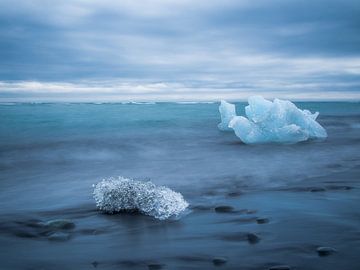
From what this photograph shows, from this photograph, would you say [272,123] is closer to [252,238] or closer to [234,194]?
[234,194]

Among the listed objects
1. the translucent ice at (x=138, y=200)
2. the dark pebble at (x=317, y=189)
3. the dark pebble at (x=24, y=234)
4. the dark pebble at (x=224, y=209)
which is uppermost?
the translucent ice at (x=138, y=200)

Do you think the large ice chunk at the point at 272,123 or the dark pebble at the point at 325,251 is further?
the large ice chunk at the point at 272,123

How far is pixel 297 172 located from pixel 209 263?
20.1 feet

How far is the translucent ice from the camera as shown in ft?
17.3

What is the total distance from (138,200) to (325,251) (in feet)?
8.47

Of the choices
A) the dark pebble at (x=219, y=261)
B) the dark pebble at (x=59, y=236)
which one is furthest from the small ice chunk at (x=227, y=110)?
the dark pebble at (x=219, y=261)

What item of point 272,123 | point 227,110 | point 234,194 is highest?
point 227,110

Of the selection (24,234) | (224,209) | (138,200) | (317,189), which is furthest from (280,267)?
(317,189)

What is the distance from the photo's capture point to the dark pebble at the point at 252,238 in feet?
13.7

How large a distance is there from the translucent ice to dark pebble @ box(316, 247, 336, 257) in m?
2.01

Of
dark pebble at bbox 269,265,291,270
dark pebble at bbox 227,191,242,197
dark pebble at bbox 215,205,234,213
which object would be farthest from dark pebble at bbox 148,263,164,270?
dark pebble at bbox 227,191,242,197

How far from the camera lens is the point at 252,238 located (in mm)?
4277

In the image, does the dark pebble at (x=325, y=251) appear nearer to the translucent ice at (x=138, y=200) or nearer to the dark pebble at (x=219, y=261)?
the dark pebble at (x=219, y=261)

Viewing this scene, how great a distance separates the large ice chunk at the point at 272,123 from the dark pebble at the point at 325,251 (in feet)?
36.2
